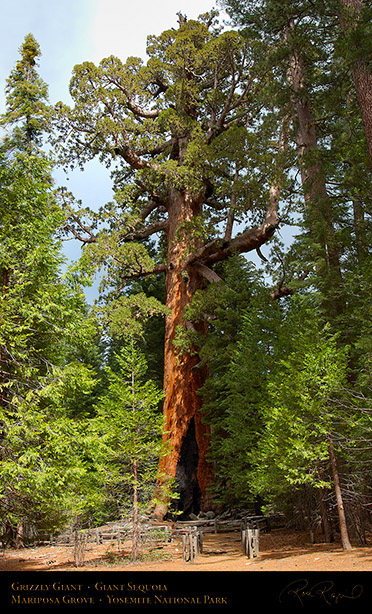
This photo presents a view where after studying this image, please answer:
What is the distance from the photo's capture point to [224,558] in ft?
38.2

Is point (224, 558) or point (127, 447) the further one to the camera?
point (127, 447)

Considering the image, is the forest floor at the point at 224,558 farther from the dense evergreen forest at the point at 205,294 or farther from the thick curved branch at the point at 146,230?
the thick curved branch at the point at 146,230

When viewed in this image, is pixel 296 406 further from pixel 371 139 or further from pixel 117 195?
pixel 117 195

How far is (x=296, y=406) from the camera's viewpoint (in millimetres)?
11344

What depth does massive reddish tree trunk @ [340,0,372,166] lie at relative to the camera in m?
10.6

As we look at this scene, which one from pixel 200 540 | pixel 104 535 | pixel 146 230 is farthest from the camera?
pixel 146 230

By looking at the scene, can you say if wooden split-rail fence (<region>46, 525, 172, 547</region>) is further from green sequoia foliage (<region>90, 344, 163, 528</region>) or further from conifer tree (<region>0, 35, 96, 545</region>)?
conifer tree (<region>0, 35, 96, 545</region>)

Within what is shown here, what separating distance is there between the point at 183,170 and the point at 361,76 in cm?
949

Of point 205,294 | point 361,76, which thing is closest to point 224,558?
point 205,294

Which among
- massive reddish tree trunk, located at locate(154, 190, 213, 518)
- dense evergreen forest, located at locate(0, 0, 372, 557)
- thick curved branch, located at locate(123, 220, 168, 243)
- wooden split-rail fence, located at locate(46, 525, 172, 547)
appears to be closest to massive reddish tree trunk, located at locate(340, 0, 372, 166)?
dense evergreen forest, located at locate(0, 0, 372, 557)

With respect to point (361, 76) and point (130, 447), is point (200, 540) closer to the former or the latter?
point (130, 447)

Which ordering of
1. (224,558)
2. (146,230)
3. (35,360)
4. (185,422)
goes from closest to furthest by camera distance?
(35,360) < (224,558) < (185,422) < (146,230)

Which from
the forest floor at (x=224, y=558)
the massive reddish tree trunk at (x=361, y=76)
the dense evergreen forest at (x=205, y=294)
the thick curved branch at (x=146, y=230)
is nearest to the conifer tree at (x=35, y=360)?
the dense evergreen forest at (x=205, y=294)

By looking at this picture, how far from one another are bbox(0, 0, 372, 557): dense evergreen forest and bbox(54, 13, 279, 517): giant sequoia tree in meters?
0.09
